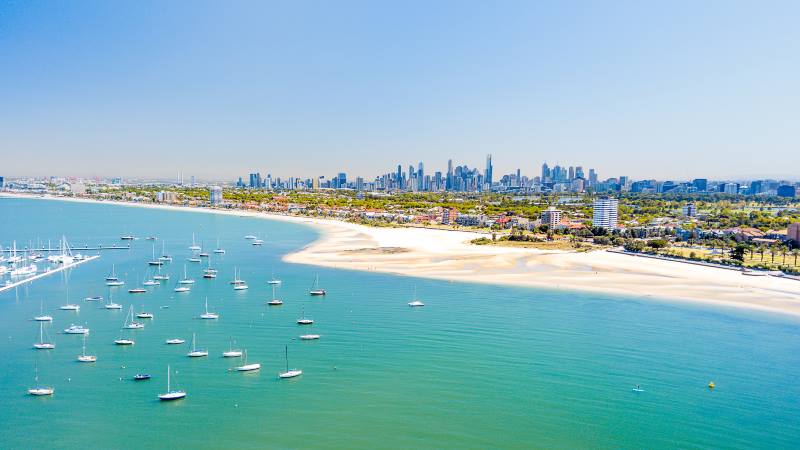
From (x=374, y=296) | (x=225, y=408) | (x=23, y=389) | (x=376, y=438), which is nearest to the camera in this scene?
(x=376, y=438)

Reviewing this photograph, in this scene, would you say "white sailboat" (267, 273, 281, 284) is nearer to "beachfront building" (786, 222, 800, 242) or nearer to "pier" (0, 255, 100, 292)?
"pier" (0, 255, 100, 292)

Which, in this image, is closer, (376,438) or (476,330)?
(376,438)

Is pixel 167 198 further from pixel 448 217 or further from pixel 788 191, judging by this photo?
pixel 788 191

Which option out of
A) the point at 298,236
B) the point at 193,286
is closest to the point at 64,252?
the point at 193,286

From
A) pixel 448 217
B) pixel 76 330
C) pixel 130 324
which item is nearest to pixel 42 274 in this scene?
pixel 76 330

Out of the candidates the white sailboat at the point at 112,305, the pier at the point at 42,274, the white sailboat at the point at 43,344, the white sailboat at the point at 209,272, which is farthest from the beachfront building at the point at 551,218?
the white sailboat at the point at 43,344

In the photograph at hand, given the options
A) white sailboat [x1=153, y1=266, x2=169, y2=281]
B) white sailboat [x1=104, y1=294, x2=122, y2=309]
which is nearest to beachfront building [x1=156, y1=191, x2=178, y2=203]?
white sailboat [x1=153, y1=266, x2=169, y2=281]

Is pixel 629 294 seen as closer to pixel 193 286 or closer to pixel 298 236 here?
pixel 193 286
